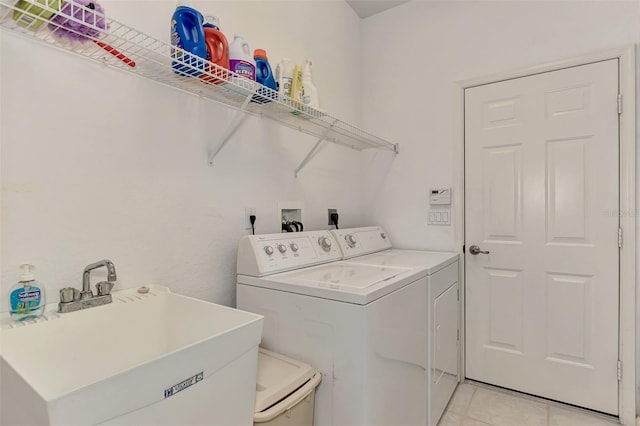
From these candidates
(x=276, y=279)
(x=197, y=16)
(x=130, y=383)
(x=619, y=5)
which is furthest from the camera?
(x=619, y=5)

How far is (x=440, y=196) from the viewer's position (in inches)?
98.3

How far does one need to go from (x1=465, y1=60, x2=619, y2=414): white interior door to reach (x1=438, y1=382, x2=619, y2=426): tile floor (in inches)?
2.6

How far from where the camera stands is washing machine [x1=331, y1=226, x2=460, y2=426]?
1.76 metres

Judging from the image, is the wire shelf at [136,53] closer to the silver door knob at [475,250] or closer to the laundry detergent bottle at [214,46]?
the laundry detergent bottle at [214,46]

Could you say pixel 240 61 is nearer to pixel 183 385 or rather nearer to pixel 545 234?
pixel 183 385

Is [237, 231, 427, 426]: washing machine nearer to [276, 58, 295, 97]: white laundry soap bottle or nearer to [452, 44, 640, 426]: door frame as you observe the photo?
[276, 58, 295, 97]: white laundry soap bottle

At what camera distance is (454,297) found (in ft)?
7.28

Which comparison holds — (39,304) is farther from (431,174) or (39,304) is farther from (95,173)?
(431,174)

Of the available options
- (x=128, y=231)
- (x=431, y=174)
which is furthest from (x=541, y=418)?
(x=128, y=231)

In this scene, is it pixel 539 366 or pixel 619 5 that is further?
pixel 539 366

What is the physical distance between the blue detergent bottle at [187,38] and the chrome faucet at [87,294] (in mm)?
751

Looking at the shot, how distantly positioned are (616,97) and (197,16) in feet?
7.55

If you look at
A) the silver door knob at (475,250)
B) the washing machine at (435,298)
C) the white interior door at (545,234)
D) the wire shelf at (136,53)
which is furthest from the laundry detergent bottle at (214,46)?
the silver door knob at (475,250)

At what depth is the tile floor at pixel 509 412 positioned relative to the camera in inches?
77.1
